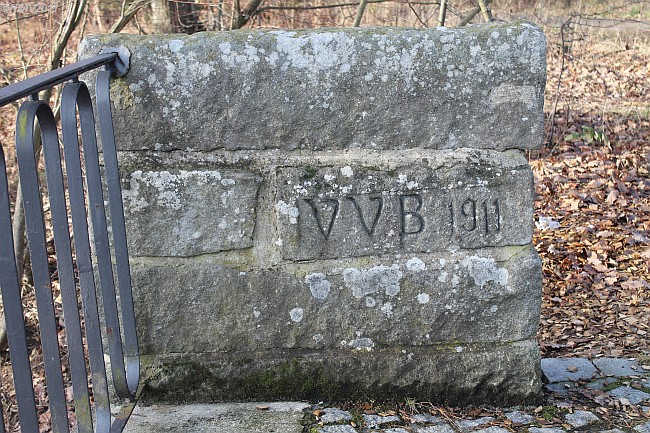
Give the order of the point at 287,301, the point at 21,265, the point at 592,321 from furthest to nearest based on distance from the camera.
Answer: the point at 21,265
the point at 592,321
the point at 287,301

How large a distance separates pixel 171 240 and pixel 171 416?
1.72ft

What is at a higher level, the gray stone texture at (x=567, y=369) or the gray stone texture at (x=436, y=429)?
the gray stone texture at (x=436, y=429)

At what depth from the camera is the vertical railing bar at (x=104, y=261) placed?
1839mm

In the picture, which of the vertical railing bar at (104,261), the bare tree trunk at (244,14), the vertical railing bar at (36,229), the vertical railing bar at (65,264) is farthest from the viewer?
the bare tree trunk at (244,14)

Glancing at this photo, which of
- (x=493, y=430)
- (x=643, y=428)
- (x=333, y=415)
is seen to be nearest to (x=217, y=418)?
(x=333, y=415)

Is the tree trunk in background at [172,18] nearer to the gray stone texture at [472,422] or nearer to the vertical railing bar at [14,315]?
the gray stone texture at [472,422]

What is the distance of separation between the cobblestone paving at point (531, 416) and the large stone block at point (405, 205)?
0.49 m

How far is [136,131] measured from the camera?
203 cm

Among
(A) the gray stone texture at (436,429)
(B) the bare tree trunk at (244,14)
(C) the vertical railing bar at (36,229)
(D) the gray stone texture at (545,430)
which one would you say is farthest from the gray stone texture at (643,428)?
(B) the bare tree trunk at (244,14)

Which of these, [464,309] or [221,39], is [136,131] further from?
[464,309]

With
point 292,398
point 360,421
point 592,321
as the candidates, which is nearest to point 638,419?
point 360,421

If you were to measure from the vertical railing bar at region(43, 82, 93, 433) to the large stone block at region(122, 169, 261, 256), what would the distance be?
1.50 feet

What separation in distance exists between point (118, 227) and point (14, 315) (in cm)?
61

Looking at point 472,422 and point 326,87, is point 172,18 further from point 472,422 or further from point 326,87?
point 472,422
